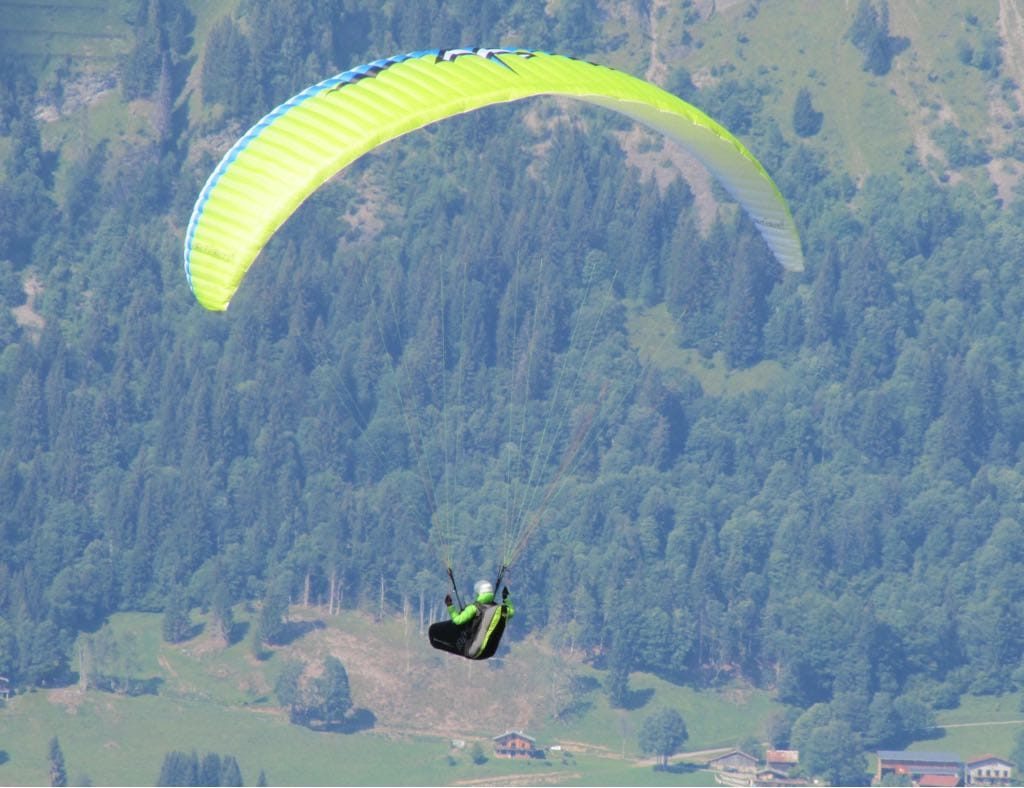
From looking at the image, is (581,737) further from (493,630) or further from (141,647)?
(493,630)

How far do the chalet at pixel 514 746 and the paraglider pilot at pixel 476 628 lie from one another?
4286 inches

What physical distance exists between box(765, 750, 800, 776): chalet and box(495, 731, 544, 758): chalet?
1162cm

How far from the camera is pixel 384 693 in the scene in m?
179

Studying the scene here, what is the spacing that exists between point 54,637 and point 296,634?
12.9 meters

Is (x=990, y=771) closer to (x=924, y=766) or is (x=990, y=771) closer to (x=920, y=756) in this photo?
(x=924, y=766)

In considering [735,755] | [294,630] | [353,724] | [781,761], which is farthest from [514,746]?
[294,630]

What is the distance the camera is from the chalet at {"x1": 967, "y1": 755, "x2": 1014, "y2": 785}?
557 ft

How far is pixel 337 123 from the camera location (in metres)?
61.8

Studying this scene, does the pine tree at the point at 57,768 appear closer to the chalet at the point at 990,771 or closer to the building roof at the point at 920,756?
the building roof at the point at 920,756

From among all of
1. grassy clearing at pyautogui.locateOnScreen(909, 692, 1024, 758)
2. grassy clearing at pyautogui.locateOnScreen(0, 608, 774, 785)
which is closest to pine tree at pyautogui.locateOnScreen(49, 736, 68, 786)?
grassy clearing at pyautogui.locateOnScreen(0, 608, 774, 785)

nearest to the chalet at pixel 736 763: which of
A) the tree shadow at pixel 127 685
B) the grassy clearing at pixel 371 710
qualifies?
the grassy clearing at pixel 371 710

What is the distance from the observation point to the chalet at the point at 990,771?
557 feet

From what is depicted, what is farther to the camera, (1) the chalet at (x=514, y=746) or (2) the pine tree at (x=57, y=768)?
(1) the chalet at (x=514, y=746)

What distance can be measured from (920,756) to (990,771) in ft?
17.5
